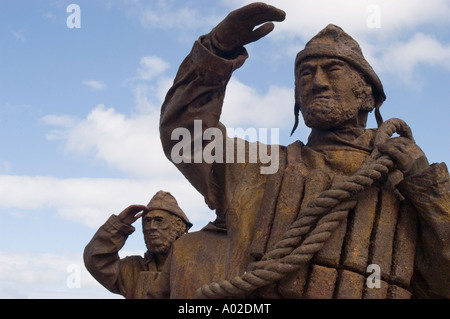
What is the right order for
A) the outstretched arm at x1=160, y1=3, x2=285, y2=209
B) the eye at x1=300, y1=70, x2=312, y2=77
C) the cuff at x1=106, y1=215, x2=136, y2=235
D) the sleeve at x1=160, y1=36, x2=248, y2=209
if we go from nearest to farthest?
the outstretched arm at x1=160, y1=3, x2=285, y2=209, the sleeve at x1=160, y1=36, x2=248, y2=209, the eye at x1=300, y1=70, x2=312, y2=77, the cuff at x1=106, y1=215, x2=136, y2=235

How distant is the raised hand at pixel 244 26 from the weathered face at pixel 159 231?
3726 mm

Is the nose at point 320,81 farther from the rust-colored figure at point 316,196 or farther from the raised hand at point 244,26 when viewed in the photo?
the raised hand at point 244,26

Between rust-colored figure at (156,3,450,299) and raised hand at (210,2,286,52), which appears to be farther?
raised hand at (210,2,286,52)

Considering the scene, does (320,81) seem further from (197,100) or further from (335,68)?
(197,100)

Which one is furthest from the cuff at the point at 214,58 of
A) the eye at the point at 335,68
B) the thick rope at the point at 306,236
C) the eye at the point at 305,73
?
the thick rope at the point at 306,236

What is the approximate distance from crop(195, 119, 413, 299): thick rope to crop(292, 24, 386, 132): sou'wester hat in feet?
2.63

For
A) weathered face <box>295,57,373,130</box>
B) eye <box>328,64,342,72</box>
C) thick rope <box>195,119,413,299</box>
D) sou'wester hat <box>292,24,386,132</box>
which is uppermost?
sou'wester hat <box>292,24,386,132</box>

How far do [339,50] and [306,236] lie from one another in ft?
4.45

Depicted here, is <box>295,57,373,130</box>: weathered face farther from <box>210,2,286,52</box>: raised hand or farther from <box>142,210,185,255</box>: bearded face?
<box>142,210,185,255</box>: bearded face

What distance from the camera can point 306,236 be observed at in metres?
4.61

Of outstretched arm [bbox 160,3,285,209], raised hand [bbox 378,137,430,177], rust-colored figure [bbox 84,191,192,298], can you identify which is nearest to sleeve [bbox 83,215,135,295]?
rust-colored figure [bbox 84,191,192,298]

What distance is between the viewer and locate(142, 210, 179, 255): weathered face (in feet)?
27.6
